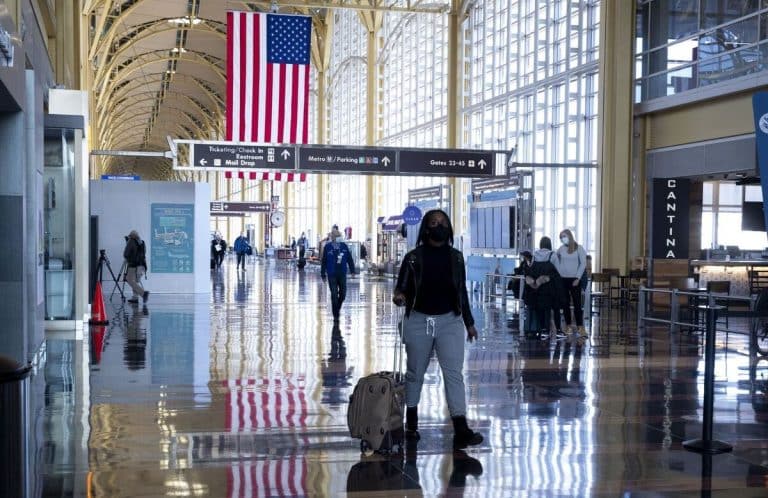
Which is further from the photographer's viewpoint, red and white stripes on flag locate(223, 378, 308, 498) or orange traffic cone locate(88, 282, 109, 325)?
orange traffic cone locate(88, 282, 109, 325)

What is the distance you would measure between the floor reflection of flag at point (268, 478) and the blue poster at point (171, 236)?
20.1 m

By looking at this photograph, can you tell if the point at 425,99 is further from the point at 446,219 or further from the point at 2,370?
the point at 2,370

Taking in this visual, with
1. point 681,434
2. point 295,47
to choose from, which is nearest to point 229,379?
point 681,434

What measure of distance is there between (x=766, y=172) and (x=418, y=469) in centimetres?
298

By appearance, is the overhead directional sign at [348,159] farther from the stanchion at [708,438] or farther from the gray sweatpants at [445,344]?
the stanchion at [708,438]

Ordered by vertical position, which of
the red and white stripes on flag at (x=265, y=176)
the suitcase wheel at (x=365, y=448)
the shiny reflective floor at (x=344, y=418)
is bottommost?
the shiny reflective floor at (x=344, y=418)

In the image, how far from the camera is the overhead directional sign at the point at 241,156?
22.9 m

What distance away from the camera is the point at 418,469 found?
6.32 meters

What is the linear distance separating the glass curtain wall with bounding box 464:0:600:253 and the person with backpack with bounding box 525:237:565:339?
447 inches

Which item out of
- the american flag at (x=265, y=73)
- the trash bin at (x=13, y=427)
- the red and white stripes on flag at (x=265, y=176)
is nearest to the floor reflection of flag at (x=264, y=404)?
the trash bin at (x=13, y=427)

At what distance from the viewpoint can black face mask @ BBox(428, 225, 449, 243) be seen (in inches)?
275

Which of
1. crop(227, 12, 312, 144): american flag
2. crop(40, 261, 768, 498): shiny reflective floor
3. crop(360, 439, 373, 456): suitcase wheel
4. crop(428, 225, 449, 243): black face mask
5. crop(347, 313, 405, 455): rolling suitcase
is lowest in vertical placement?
crop(40, 261, 768, 498): shiny reflective floor

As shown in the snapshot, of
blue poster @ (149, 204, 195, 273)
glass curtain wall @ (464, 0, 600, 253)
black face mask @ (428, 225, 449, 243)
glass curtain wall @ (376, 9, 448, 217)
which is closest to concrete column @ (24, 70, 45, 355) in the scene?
black face mask @ (428, 225, 449, 243)

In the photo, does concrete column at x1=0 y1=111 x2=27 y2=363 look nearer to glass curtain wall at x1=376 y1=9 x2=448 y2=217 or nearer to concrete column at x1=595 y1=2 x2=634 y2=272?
concrete column at x1=595 y1=2 x2=634 y2=272
